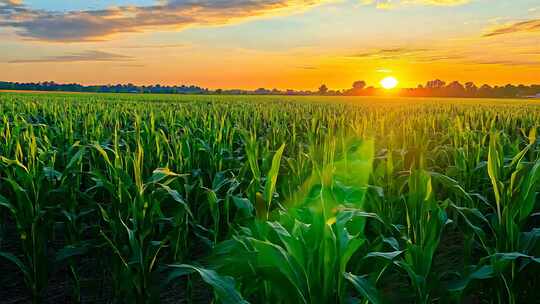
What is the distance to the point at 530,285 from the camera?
283 cm

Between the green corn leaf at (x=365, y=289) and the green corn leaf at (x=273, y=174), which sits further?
the green corn leaf at (x=273, y=174)

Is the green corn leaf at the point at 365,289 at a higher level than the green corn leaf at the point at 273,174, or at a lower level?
lower

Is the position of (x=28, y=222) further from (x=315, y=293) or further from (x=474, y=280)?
(x=474, y=280)

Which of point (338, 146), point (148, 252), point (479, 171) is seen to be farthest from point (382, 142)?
point (148, 252)

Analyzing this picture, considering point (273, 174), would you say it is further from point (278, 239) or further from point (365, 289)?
point (365, 289)

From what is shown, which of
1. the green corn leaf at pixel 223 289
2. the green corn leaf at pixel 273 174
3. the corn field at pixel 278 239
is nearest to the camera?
the green corn leaf at pixel 223 289

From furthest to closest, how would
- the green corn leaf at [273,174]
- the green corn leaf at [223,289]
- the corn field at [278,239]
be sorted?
1. the green corn leaf at [273,174]
2. the corn field at [278,239]
3. the green corn leaf at [223,289]

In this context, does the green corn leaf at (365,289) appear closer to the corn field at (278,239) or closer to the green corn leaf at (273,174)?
the corn field at (278,239)

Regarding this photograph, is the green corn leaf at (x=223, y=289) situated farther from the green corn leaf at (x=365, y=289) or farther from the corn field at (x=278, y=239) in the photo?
the green corn leaf at (x=365, y=289)

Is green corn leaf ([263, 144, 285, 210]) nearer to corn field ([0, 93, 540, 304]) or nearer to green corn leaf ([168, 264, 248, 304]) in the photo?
corn field ([0, 93, 540, 304])

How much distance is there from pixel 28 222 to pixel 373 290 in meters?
2.48

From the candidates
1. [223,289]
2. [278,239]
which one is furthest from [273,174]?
[223,289]

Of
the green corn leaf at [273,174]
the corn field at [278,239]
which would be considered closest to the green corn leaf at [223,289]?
the corn field at [278,239]

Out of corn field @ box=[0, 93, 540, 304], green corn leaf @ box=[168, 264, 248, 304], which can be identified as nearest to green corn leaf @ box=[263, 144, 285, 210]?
corn field @ box=[0, 93, 540, 304]
